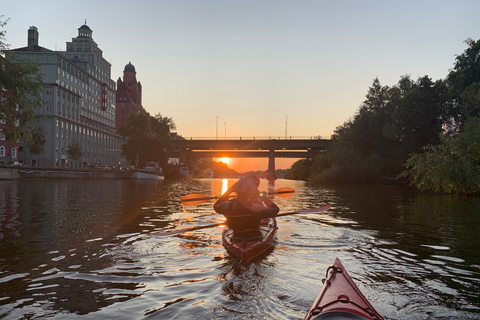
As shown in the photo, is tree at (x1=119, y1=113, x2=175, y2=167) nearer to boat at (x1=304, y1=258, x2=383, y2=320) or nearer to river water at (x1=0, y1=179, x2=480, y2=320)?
river water at (x1=0, y1=179, x2=480, y2=320)

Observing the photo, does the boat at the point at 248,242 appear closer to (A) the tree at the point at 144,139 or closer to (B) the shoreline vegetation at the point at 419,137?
(B) the shoreline vegetation at the point at 419,137

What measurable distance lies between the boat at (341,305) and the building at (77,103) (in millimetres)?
68711

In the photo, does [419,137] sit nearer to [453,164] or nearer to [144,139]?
[453,164]

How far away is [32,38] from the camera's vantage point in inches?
4003

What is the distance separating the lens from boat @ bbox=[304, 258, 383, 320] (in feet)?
14.6

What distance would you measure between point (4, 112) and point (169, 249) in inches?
827

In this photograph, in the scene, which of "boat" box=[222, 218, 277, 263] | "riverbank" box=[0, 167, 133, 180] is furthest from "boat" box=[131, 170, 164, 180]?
"boat" box=[222, 218, 277, 263]

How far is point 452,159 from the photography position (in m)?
29.1

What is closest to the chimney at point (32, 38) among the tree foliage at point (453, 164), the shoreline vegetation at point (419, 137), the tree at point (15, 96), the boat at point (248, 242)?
the shoreline vegetation at point (419, 137)

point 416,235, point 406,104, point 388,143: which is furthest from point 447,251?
point 388,143

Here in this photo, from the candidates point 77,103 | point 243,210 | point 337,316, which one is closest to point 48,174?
point 243,210

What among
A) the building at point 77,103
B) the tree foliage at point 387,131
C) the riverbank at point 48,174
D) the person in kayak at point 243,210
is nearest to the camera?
the person in kayak at point 243,210

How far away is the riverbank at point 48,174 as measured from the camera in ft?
154

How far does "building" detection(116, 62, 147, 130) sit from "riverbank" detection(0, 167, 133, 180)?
8996 centimetres
